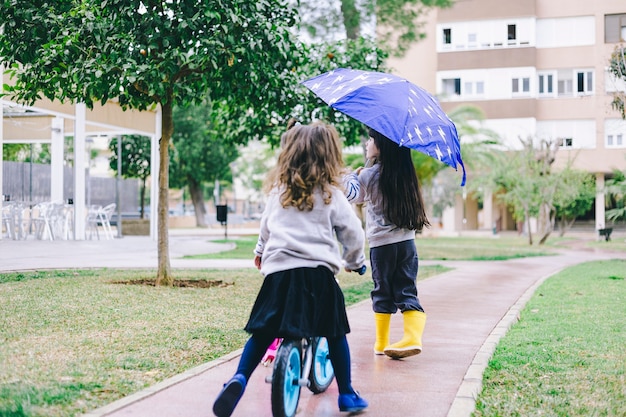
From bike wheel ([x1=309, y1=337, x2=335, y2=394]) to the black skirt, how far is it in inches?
17.3

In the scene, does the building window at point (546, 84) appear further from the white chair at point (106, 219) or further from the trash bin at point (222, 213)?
the white chair at point (106, 219)

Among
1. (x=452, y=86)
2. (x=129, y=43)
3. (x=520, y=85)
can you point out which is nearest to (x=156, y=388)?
(x=129, y=43)

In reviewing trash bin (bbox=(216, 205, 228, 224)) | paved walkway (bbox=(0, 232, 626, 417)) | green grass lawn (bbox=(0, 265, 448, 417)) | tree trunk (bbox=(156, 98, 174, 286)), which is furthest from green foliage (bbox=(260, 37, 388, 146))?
trash bin (bbox=(216, 205, 228, 224))

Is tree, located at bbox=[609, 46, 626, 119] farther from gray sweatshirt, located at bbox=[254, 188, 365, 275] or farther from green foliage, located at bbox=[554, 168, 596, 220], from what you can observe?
gray sweatshirt, located at bbox=[254, 188, 365, 275]

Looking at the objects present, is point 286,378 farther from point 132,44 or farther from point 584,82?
point 584,82

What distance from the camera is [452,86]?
4059 centimetres

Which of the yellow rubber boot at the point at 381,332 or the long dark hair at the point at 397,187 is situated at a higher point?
the long dark hair at the point at 397,187

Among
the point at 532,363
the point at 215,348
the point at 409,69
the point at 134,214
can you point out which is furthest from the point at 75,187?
the point at 409,69

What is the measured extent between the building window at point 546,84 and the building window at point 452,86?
4054mm

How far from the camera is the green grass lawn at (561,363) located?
4.81 m

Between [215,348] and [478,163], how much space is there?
26.7 metres

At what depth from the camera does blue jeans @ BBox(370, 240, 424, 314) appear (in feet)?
19.6

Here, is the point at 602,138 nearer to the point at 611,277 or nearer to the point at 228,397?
the point at 611,277

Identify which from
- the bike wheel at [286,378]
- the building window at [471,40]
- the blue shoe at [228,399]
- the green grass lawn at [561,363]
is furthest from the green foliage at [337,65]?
the building window at [471,40]
